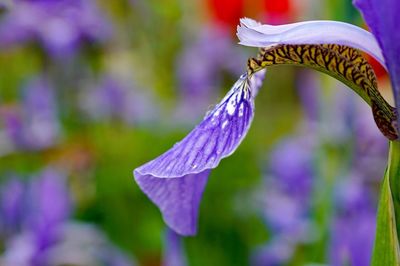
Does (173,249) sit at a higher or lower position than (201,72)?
lower

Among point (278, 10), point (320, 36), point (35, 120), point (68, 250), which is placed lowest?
point (68, 250)

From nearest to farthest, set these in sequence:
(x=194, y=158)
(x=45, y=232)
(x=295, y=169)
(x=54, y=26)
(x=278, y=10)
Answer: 1. (x=194, y=158)
2. (x=45, y=232)
3. (x=295, y=169)
4. (x=54, y=26)
5. (x=278, y=10)

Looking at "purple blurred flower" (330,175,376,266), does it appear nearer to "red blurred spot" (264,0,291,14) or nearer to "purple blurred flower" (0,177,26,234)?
"purple blurred flower" (0,177,26,234)

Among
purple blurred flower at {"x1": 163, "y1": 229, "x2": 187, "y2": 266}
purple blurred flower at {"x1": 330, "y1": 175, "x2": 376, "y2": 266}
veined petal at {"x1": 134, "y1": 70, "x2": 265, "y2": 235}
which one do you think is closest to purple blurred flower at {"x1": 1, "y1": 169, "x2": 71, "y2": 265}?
purple blurred flower at {"x1": 163, "y1": 229, "x2": 187, "y2": 266}

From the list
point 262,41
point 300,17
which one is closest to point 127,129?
point 300,17

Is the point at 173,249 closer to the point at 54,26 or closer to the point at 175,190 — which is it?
the point at 175,190

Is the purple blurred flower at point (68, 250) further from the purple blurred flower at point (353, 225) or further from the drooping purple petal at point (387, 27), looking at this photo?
the drooping purple petal at point (387, 27)

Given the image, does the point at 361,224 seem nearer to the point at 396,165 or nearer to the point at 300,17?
the point at 396,165

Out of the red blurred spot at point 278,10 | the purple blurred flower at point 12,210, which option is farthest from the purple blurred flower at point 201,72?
the purple blurred flower at point 12,210

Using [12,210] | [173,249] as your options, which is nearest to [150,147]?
[12,210]
